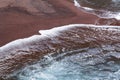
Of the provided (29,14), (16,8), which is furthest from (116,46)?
(16,8)

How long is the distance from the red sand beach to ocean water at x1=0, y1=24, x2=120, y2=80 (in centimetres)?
40

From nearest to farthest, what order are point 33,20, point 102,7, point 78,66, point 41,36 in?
point 78,66
point 41,36
point 33,20
point 102,7

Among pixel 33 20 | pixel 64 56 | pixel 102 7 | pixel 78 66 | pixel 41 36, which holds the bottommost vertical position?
pixel 78 66

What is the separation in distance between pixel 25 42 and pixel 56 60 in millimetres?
1223

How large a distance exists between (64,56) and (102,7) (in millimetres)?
4085

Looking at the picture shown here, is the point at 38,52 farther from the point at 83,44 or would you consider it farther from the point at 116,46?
the point at 116,46

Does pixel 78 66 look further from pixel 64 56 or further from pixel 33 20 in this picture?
pixel 33 20

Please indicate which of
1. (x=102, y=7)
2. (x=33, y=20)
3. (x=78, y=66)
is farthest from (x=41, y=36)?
(x=102, y=7)

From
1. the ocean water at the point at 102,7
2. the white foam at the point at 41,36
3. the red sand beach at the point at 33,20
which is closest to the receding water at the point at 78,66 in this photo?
the white foam at the point at 41,36

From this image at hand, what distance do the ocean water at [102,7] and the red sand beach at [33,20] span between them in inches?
16.2

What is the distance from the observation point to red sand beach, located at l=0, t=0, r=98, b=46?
8625mm

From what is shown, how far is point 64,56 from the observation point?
7.54 metres

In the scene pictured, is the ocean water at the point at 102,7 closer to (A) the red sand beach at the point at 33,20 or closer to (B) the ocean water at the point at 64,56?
(A) the red sand beach at the point at 33,20

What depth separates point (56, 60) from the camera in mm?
7348
